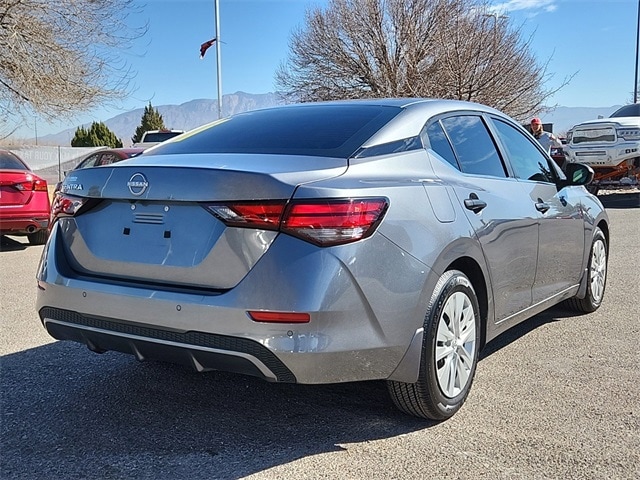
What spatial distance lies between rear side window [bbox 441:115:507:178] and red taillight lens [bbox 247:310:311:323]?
1482 mm

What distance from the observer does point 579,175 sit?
4934mm

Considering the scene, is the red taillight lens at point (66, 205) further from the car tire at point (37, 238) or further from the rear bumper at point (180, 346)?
the car tire at point (37, 238)

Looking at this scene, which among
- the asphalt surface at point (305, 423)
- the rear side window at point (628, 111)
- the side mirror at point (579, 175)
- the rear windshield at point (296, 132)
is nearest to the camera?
the asphalt surface at point (305, 423)

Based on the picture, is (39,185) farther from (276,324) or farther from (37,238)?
(276,324)

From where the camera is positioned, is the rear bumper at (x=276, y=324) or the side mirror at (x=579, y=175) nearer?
the rear bumper at (x=276, y=324)

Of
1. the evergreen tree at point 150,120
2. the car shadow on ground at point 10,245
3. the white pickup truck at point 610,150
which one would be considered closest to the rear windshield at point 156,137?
the car shadow on ground at point 10,245

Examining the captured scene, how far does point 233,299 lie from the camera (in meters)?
2.70

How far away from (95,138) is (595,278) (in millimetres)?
40791

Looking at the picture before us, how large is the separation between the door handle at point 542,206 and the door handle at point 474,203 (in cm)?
83

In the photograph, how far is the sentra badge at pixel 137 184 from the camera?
2926mm

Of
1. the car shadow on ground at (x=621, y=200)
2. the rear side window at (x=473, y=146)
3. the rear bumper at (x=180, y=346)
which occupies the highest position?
the rear side window at (x=473, y=146)

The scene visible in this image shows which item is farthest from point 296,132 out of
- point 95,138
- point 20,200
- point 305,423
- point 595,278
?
point 95,138

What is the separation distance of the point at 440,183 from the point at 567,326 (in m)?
2.39

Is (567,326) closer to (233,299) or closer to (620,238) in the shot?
(233,299)
